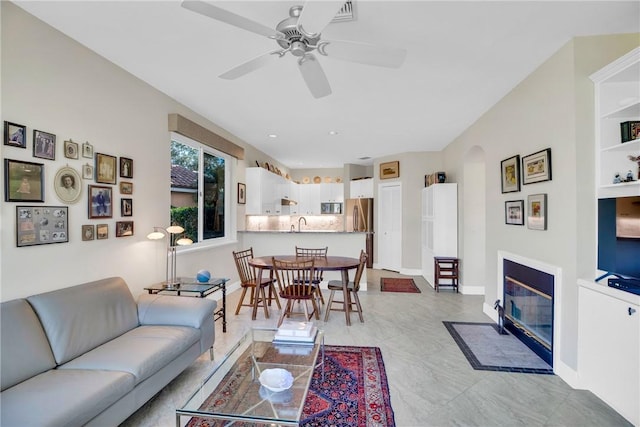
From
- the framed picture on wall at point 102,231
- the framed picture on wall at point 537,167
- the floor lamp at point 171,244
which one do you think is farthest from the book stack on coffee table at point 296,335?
the framed picture on wall at point 537,167

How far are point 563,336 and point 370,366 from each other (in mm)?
1583

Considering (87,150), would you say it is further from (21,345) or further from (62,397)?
(62,397)

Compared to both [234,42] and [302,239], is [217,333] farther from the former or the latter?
[234,42]

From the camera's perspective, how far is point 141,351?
1967 millimetres

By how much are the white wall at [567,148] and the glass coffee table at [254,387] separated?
2.02 m

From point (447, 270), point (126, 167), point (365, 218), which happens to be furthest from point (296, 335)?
point (365, 218)

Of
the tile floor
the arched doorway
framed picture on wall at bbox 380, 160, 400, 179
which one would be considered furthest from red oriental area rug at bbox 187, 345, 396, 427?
framed picture on wall at bbox 380, 160, 400, 179

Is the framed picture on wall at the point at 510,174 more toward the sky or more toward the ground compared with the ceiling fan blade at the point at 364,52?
more toward the ground

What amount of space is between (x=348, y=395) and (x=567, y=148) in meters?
2.55

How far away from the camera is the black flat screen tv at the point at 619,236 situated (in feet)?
6.83

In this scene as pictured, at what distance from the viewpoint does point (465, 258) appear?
16.7ft

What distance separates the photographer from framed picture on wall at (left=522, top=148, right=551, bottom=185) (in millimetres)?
2639

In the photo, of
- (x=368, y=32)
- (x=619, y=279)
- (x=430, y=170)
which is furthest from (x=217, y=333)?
(x=430, y=170)

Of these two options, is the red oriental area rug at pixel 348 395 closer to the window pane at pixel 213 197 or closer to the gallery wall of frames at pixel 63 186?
the gallery wall of frames at pixel 63 186
